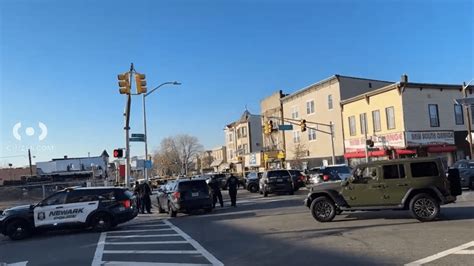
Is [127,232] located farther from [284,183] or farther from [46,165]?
[46,165]

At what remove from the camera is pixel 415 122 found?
137 ft

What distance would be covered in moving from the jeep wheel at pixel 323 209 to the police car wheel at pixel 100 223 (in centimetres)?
744

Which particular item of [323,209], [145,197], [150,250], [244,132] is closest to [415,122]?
[145,197]

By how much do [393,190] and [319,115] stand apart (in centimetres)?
3962

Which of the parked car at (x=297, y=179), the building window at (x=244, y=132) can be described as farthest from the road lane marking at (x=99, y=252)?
the building window at (x=244, y=132)

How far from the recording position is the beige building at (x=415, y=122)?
41.4 metres

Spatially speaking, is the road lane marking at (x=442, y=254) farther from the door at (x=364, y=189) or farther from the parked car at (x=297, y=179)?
the parked car at (x=297, y=179)

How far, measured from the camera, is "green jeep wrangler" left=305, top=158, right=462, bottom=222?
48.2ft

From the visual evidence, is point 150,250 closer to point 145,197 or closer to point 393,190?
point 393,190

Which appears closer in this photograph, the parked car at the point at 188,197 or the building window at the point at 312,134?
the parked car at the point at 188,197

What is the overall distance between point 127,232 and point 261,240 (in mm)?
6299

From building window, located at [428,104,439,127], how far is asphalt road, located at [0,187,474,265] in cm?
2509

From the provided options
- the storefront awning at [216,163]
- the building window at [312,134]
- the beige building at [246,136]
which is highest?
the beige building at [246,136]

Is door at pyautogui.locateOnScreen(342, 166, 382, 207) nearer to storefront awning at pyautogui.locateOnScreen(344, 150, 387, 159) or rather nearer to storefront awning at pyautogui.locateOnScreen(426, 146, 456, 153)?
storefront awning at pyautogui.locateOnScreen(344, 150, 387, 159)
